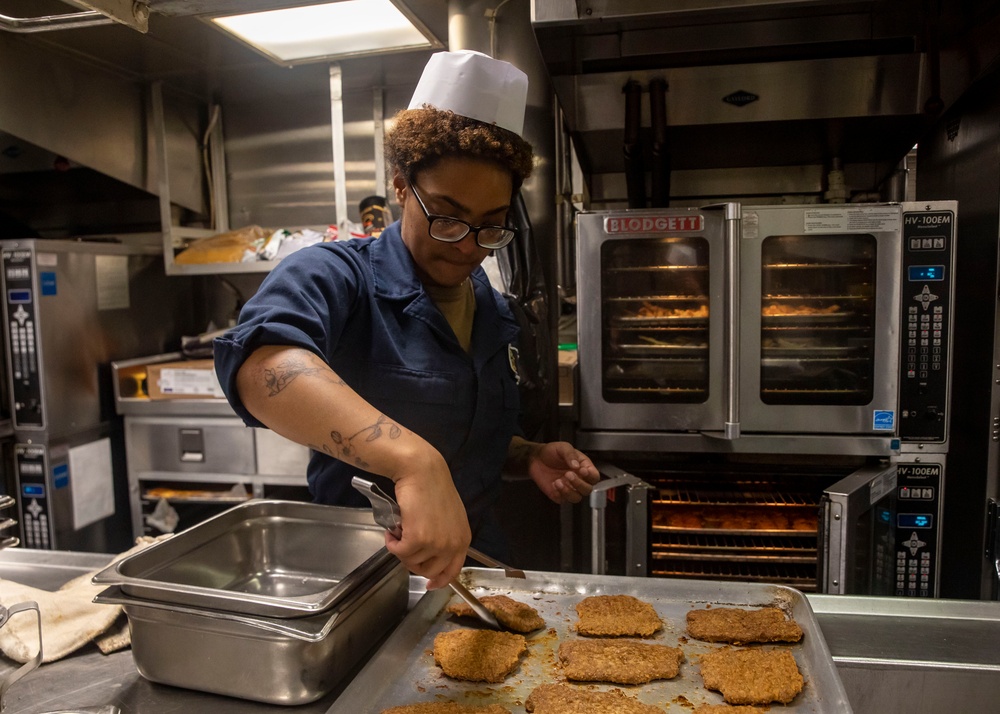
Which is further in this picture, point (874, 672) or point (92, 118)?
point (92, 118)

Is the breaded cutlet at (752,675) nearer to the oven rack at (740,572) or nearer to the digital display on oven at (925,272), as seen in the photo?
the oven rack at (740,572)

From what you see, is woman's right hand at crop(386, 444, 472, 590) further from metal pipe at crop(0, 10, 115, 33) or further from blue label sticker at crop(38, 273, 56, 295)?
blue label sticker at crop(38, 273, 56, 295)

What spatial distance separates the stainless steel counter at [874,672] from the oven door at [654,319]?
1.25 m

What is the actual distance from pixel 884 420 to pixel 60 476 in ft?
10.9

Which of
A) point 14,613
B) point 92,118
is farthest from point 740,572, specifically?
point 92,118

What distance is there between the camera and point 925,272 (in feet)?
7.74

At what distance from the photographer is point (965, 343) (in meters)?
2.60

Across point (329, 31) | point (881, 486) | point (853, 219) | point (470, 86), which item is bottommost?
point (881, 486)

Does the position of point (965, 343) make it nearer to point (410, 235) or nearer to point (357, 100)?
point (410, 235)

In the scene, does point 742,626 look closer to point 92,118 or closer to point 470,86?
point 470,86

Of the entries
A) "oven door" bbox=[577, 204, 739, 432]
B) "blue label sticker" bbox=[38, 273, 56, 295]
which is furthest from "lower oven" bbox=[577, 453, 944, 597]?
"blue label sticker" bbox=[38, 273, 56, 295]

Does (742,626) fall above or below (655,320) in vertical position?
below

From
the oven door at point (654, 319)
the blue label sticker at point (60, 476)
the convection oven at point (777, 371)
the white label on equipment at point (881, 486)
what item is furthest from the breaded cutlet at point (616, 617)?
the blue label sticker at point (60, 476)

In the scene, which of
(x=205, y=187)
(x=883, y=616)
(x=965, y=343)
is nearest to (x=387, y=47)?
(x=205, y=187)
